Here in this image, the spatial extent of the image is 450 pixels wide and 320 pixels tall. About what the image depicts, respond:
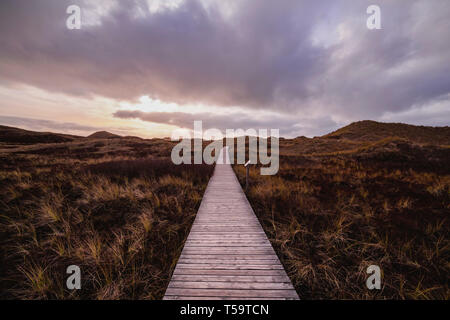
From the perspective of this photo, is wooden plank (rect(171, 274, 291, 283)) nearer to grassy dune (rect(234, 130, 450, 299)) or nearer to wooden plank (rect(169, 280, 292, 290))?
wooden plank (rect(169, 280, 292, 290))

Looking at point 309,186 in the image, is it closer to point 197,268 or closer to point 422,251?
point 422,251

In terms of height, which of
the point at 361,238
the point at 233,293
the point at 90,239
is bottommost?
the point at 233,293

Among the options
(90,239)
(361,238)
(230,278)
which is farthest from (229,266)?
(361,238)

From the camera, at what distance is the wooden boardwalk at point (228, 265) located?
7.95 ft

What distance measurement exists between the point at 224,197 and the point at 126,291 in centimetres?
439

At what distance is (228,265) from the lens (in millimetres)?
2947

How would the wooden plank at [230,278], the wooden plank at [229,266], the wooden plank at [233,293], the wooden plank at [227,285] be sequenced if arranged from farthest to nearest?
the wooden plank at [229,266]
the wooden plank at [230,278]
the wooden plank at [227,285]
the wooden plank at [233,293]

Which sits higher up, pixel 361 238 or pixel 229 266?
pixel 361 238

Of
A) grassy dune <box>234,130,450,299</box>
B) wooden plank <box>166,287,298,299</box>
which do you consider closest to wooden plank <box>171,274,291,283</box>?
wooden plank <box>166,287,298,299</box>

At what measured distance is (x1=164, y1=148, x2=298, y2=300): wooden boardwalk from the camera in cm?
242

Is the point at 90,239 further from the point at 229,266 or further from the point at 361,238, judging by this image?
the point at 361,238

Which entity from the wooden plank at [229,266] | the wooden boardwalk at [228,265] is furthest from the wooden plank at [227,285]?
the wooden plank at [229,266]

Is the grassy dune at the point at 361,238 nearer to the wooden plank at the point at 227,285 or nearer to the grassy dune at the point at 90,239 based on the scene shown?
the wooden plank at the point at 227,285
